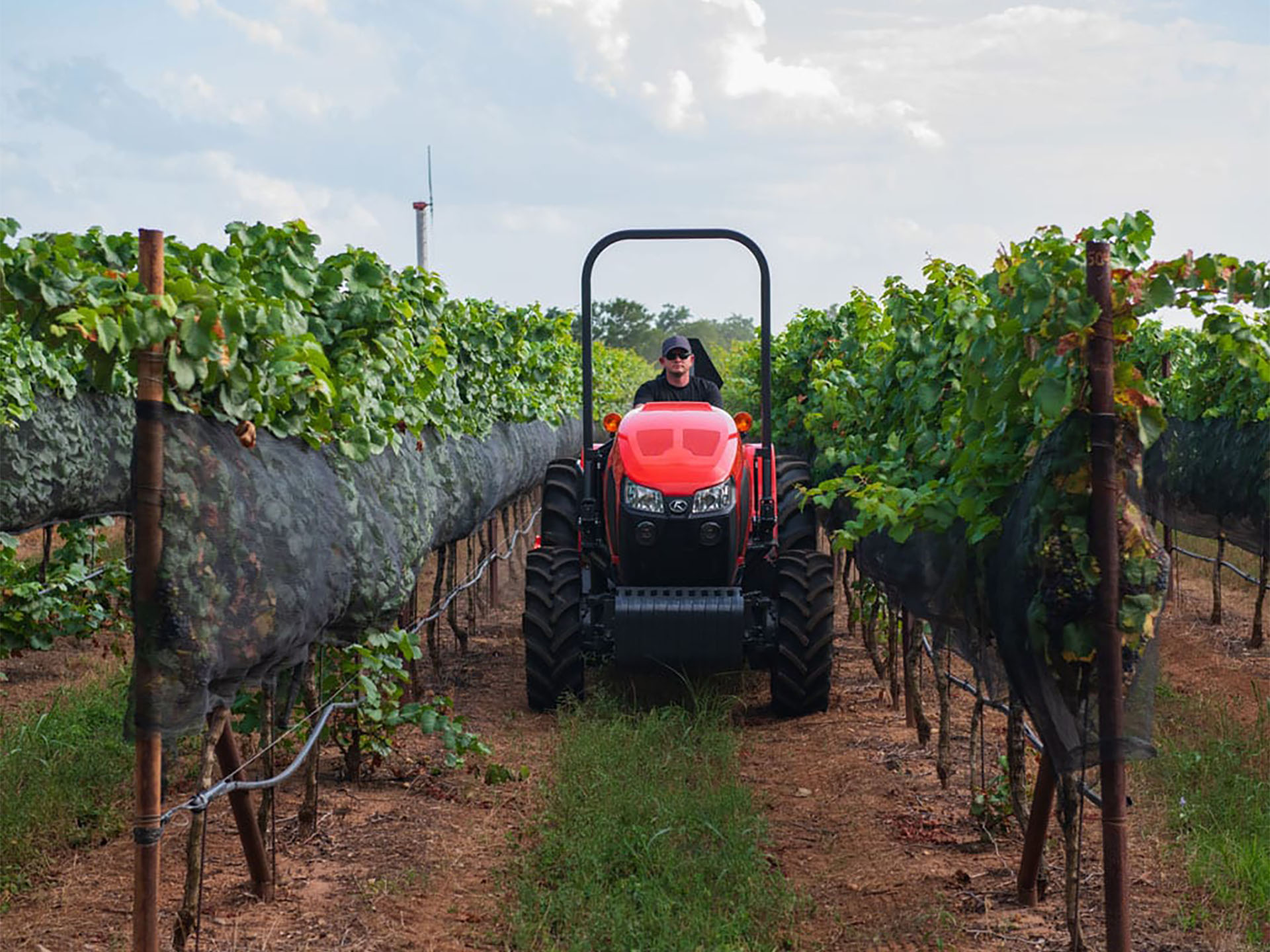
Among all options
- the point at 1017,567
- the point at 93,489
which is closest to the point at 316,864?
the point at 1017,567

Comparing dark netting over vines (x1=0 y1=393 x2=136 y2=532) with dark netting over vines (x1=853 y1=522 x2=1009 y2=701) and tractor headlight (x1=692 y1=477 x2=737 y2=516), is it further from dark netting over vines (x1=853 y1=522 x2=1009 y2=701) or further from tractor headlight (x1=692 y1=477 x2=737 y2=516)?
dark netting over vines (x1=853 y1=522 x2=1009 y2=701)

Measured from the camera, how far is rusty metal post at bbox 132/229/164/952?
3.52 m

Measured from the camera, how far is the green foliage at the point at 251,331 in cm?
357

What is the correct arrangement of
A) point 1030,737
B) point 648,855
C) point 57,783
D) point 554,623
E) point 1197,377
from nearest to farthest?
point 648,855, point 1030,737, point 57,783, point 554,623, point 1197,377

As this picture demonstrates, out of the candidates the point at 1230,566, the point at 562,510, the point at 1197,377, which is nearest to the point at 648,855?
the point at 562,510

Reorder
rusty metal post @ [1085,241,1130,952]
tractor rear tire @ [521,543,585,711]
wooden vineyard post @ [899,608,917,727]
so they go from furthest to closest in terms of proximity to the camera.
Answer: tractor rear tire @ [521,543,585,711] → wooden vineyard post @ [899,608,917,727] → rusty metal post @ [1085,241,1130,952]

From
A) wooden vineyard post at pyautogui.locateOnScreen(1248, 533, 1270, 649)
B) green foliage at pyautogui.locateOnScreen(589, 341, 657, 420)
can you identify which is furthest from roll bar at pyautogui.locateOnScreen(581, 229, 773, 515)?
green foliage at pyautogui.locateOnScreen(589, 341, 657, 420)

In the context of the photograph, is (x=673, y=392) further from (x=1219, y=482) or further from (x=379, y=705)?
(x=1219, y=482)

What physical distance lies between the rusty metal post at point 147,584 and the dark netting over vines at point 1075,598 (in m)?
2.38

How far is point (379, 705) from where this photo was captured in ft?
18.9

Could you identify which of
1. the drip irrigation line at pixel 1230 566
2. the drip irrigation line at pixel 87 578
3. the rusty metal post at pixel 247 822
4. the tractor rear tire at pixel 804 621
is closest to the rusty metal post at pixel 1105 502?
the rusty metal post at pixel 247 822

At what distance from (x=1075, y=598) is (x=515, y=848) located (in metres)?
2.77

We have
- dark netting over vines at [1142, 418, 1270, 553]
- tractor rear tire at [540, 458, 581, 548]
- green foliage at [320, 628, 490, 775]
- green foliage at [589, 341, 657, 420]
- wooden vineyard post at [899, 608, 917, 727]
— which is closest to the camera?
green foliage at [320, 628, 490, 775]

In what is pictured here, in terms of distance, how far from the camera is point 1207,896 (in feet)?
15.4
